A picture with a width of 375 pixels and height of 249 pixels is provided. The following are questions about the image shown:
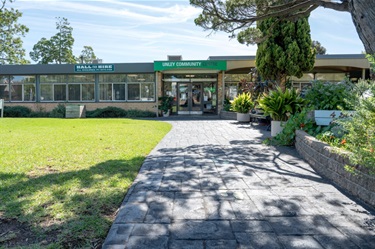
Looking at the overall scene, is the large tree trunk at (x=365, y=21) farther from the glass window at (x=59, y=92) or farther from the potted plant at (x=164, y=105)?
the glass window at (x=59, y=92)

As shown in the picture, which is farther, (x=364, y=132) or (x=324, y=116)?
(x=324, y=116)

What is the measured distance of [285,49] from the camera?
1489cm

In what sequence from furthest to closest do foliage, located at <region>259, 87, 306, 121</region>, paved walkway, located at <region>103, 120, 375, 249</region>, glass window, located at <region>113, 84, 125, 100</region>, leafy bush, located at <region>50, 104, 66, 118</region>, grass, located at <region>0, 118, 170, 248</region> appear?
glass window, located at <region>113, 84, 125, 100</region> → leafy bush, located at <region>50, 104, 66, 118</region> → foliage, located at <region>259, 87, 306, 121</region> → grass, located at <region>0, 118, 170, 248</region> → paved walkway, located at <region>103, 120, 375, 249</region>

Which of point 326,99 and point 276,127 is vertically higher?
point 326,99

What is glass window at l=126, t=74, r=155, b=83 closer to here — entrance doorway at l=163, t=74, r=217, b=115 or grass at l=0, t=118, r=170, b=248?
entrance doorway at l=163, t=74, r=217, b=115

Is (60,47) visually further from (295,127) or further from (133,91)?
(295,127)

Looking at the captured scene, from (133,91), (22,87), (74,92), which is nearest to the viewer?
(133,91)

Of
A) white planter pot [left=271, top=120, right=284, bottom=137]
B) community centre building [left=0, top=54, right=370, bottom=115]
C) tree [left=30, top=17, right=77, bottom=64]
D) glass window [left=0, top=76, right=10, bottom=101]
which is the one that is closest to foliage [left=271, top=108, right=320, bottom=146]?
white planter pot [left=271, top=120, right=284, bottom=137]

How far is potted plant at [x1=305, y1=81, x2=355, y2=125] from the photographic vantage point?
6.98m

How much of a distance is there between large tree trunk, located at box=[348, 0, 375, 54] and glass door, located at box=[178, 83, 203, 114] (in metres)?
19.5

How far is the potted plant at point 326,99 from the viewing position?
698 centimetres

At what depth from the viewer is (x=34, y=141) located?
8844 mm

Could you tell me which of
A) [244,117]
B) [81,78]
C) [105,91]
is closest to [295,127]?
[244,117]

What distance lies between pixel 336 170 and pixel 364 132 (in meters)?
1.41
